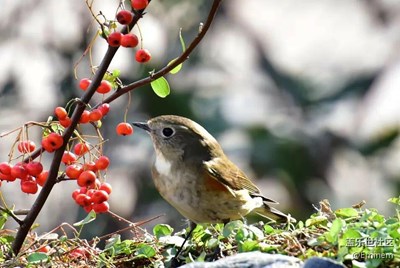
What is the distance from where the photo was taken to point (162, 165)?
4273mm

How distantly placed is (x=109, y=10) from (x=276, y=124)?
1.65 meters

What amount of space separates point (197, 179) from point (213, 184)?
8 cm

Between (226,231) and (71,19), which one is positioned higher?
(71,19)

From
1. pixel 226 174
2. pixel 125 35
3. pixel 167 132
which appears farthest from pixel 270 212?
pixel 125 35

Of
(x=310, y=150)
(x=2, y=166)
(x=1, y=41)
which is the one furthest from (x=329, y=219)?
(x=1, y=41)

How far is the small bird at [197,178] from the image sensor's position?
4094mm

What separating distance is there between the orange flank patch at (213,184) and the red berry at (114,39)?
1.26 metres

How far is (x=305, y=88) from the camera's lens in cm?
704

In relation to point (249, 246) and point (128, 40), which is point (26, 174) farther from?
point (249, 246)

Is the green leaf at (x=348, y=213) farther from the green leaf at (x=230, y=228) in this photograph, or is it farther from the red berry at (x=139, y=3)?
the red berry at (x=139, y=3)

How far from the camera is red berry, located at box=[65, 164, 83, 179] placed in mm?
3293

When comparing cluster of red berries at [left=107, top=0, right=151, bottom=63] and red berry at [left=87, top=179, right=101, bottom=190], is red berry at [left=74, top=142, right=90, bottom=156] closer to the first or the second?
red berry at [left=87, top=179, right=101, bottom=190]

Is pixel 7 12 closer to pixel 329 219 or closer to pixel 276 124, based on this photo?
pixel 276 124

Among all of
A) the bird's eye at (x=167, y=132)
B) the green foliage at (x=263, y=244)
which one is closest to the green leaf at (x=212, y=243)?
the green foliage at (x=263, y=244)
